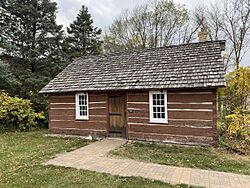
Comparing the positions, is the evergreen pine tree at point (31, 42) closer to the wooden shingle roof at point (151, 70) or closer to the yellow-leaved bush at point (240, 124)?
the wooden shingle roof at point (151, 70)

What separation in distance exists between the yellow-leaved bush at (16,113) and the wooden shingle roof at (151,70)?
327cm

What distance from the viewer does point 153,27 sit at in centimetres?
2919

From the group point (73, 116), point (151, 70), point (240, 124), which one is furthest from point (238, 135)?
point (73, 116)

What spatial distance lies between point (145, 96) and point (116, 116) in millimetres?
2048

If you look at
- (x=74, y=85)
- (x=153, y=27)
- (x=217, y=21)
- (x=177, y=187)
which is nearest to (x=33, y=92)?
(x=74, y=85)

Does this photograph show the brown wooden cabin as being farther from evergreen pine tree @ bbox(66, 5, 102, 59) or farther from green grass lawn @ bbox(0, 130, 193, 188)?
evergreen pine tree @ bbox(66, 5, 102, 59)

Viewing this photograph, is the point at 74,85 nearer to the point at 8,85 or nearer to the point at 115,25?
the point at 8,85

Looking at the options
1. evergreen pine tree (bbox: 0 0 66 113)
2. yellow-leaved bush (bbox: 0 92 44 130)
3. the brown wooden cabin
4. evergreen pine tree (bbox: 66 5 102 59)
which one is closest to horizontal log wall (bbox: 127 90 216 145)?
the brown wooden cabin

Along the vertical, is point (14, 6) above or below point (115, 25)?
below

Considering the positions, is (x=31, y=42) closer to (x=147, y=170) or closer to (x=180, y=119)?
(x=180, y=119)

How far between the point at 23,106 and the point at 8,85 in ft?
10.5

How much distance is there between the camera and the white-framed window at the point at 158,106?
10648mm

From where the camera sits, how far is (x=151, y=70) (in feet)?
38.6

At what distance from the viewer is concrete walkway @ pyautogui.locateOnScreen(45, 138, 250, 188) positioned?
587 cm
